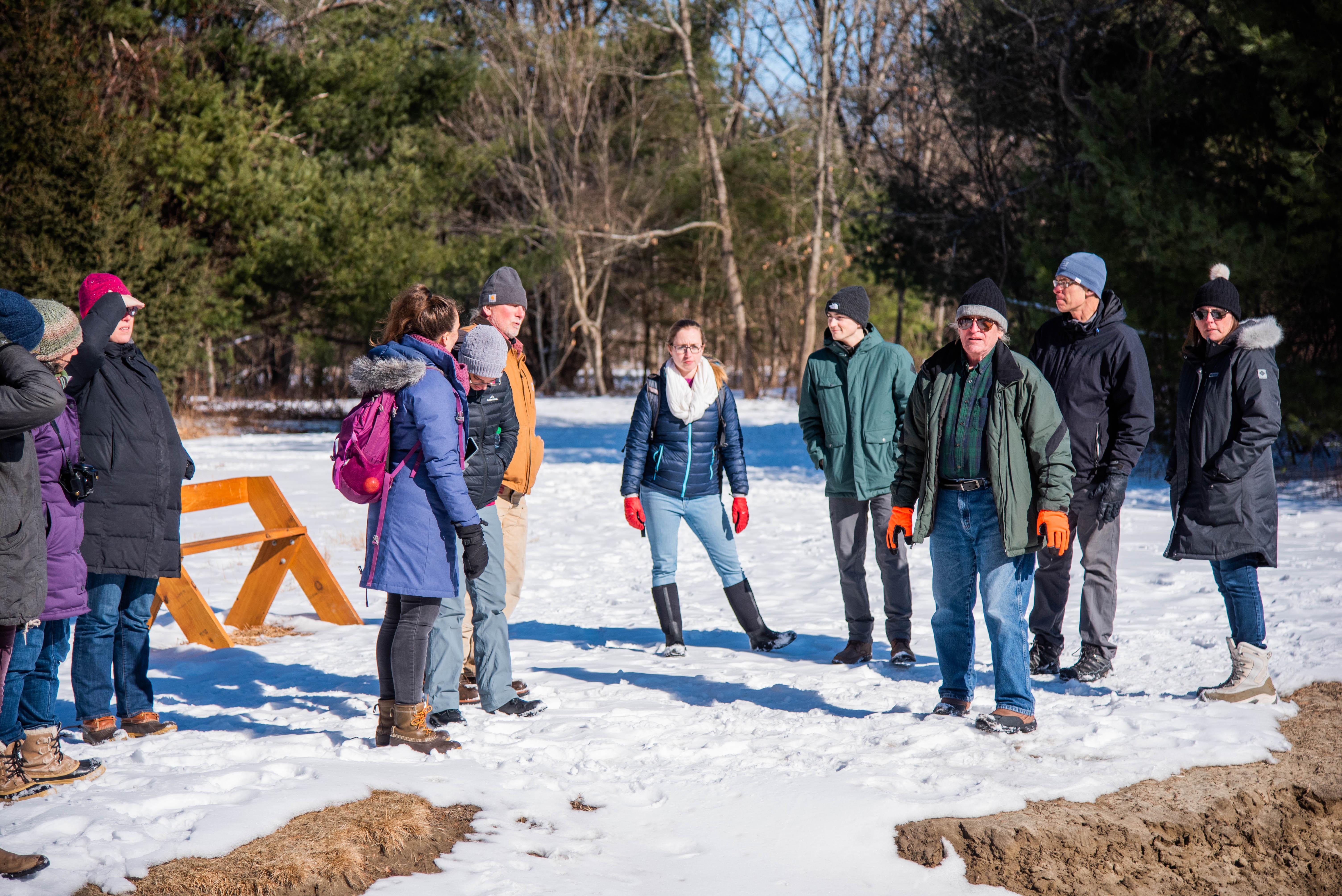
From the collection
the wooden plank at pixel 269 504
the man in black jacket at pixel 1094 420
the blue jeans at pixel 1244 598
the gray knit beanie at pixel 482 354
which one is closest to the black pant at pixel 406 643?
the gray knit beanie at pixel 482 354

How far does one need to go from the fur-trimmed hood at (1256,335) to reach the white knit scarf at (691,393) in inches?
98.7

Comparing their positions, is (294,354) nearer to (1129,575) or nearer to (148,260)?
(148,260)

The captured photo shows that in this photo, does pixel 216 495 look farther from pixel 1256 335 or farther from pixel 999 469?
pixel 1256 335

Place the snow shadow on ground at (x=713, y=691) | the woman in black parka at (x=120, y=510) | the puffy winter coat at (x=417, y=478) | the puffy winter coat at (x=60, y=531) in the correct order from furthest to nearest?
the snow shadow on ground at (x=713, y=691)
the woman in black parka at (x=120, y=510)
the puffy winter coat at (x=417, y=478)
the puffy winter coat at (x=60, y=531)

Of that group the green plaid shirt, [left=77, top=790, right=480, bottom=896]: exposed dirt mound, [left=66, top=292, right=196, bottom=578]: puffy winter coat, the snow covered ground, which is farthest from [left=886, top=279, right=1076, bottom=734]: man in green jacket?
[left=66, top=292, right=196, bottom=578]: puffy winter coat

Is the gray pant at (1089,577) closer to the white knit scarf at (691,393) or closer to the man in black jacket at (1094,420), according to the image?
the man in black jacket at (1094,420)

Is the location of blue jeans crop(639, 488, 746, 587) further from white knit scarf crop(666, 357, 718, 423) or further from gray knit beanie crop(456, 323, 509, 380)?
gray knit beanie crop(456, 323, 509, 380)

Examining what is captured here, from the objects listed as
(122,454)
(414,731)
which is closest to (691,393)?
(414,731)

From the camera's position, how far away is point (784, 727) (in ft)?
15.3

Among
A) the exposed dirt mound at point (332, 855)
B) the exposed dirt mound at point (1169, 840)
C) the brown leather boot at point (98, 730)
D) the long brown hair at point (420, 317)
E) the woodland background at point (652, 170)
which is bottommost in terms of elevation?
the exposed dirt mound at point (1169, 840)

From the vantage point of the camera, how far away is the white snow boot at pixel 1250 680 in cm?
476

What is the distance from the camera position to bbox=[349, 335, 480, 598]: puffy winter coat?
3.96m

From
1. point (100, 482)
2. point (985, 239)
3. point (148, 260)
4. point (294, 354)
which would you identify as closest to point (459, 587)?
point (100, 482)

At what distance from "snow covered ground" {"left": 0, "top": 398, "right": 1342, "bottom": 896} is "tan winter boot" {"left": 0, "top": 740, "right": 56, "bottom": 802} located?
9cm
